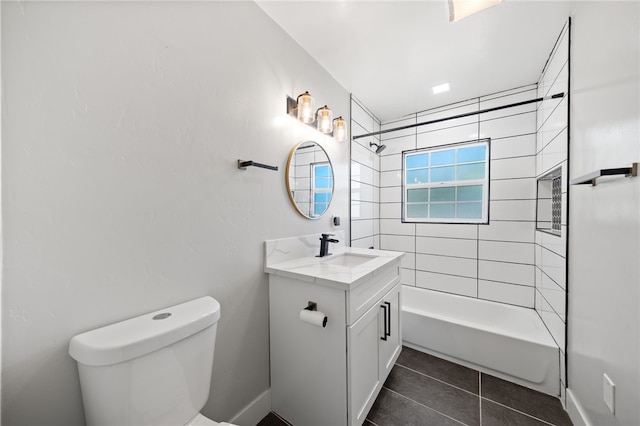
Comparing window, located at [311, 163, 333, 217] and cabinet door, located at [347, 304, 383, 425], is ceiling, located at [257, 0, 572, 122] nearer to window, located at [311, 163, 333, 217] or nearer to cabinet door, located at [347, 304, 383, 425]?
window, located at [311, 163, 333, 217]

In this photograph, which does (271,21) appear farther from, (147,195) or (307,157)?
(147,195)

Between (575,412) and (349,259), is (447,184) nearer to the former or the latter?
(349,259)

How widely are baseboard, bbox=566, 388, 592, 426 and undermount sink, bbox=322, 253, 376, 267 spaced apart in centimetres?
131

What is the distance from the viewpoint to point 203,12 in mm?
1107

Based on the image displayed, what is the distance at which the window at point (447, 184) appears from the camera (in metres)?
2.43

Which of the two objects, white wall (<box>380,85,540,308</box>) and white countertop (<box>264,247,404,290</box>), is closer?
white countertop (<box>264,247,404,290</box>)

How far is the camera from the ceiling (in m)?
1.37

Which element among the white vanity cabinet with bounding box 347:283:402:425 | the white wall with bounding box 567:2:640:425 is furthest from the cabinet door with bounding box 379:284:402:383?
the white wall with bounding box 567:2:640:425

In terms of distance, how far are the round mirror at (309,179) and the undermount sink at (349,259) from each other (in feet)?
1.16

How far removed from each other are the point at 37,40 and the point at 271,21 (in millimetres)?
1144

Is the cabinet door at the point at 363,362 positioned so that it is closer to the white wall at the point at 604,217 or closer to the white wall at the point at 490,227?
the white wall at the point at 604,217

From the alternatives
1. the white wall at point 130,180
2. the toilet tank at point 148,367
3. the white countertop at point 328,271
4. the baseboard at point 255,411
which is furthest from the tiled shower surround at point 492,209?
the toilet tank at point 148,367

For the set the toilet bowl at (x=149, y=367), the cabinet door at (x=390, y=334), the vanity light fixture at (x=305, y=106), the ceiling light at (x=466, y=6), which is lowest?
the cabinet door at (x=390, y=334)

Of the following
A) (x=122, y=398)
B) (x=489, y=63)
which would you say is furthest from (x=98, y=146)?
(x=489, y=63)
